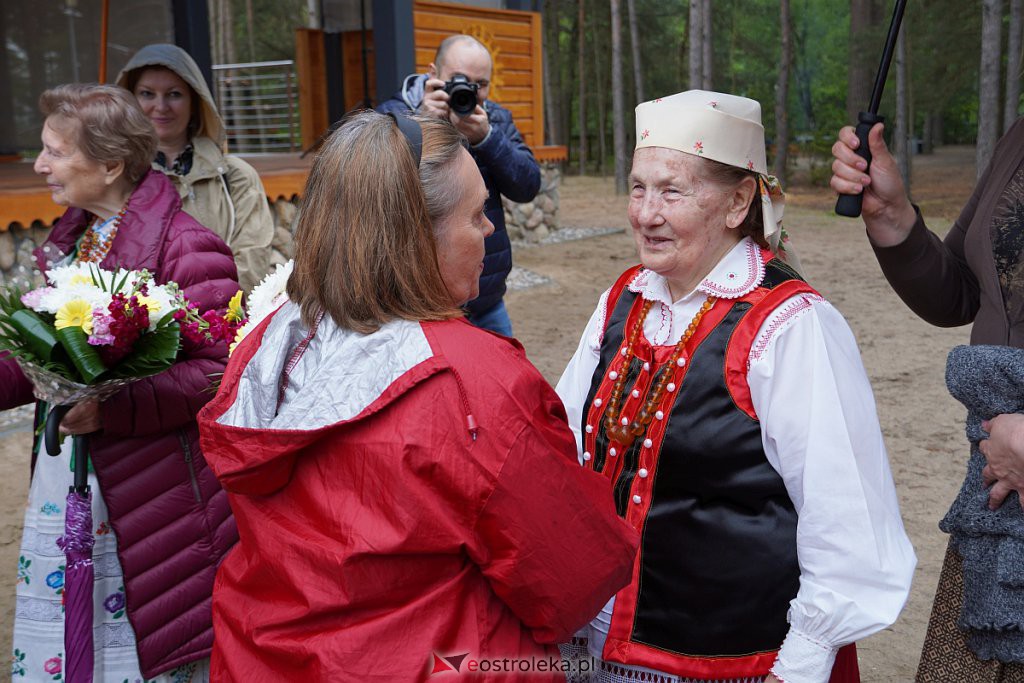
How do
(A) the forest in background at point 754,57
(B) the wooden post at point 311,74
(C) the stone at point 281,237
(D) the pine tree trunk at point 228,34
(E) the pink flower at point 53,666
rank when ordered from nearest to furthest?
(E) the pink flower at point 53,666, (C) the stone at point 281,237, (B) the wooden post at point 311,74, (A) the forest in background at point 754,57, (D) the pine tree trunk at point 228,34

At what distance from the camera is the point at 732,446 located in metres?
1.84

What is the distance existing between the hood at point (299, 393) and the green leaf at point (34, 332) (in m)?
0.88

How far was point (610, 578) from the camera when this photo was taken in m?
1.59

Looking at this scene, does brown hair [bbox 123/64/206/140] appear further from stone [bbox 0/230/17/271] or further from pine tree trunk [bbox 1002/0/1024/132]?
pine tree trunk [bbox 1002/0/1024/132]

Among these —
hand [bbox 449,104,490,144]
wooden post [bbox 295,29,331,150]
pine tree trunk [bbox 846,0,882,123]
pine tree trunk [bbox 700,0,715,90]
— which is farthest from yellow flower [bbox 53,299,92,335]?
pine tree trunk [bbox 846,0,882,123]

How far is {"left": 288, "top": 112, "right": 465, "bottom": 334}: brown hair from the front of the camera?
4.94 feet

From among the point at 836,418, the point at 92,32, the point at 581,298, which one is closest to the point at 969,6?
the point at 581,298

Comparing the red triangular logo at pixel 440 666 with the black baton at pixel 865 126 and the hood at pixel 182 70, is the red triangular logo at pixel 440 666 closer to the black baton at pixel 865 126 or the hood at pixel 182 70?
the black baton at pixel 865 126

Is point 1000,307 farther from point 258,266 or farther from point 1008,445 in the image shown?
point 258,266

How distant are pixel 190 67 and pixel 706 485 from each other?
2.81 metres

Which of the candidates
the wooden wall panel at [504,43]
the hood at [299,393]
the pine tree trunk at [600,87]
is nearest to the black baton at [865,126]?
the hood at [299,393]

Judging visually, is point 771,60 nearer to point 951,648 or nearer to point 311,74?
point 311,74

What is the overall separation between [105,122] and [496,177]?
1839 mm

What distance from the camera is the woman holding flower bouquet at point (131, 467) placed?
2559 mm
